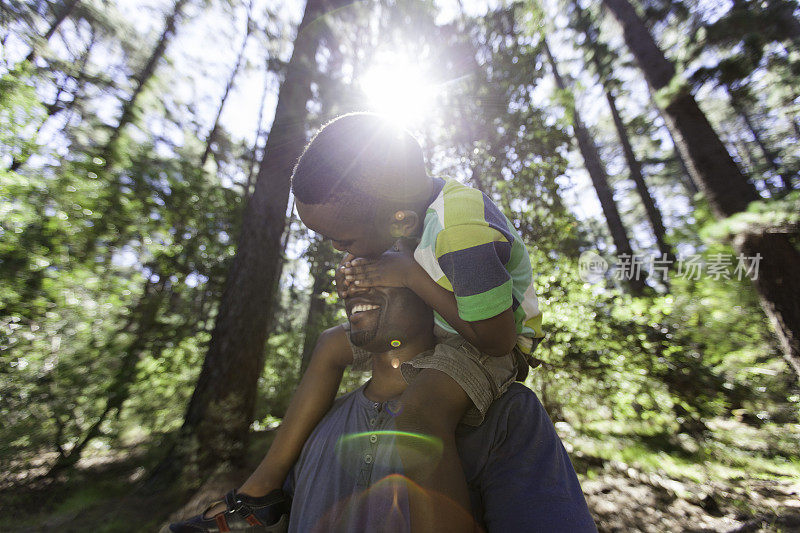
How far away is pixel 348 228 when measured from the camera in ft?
5.16

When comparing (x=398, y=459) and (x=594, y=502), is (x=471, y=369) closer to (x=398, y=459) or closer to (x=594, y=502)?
(x=398, y=459)

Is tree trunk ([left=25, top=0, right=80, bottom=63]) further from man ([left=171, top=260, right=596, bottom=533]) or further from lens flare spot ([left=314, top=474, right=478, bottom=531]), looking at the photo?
lens flare spot ([left=314, top=474, right=478, bottom=531])

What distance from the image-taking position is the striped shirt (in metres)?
1.23

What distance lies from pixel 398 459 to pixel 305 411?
26.7 inches

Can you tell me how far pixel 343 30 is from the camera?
24.1 feet

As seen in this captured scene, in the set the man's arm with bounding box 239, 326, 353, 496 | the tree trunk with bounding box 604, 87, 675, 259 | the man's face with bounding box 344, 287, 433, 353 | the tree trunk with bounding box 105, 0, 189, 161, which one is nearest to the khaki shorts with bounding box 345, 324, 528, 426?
the man's face with bounding box 344, 287, 433, 353

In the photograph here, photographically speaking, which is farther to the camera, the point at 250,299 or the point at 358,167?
the point at 250,299

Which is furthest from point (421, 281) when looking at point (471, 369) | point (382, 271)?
point (471, 369)

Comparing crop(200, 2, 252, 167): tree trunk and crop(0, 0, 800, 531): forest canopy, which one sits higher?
crop(200, 2, 252, 167): tree trunk

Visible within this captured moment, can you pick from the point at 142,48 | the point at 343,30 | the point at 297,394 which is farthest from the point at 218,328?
the point at 142,48

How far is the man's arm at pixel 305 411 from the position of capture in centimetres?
159

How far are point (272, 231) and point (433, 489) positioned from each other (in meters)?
4.78

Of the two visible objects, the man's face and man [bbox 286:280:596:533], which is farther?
the man's face

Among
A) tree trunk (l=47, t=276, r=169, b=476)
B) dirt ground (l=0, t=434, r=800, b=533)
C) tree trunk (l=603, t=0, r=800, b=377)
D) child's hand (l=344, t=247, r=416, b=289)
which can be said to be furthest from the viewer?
tree trunk (l=47, t=276, r=169, b=476)
